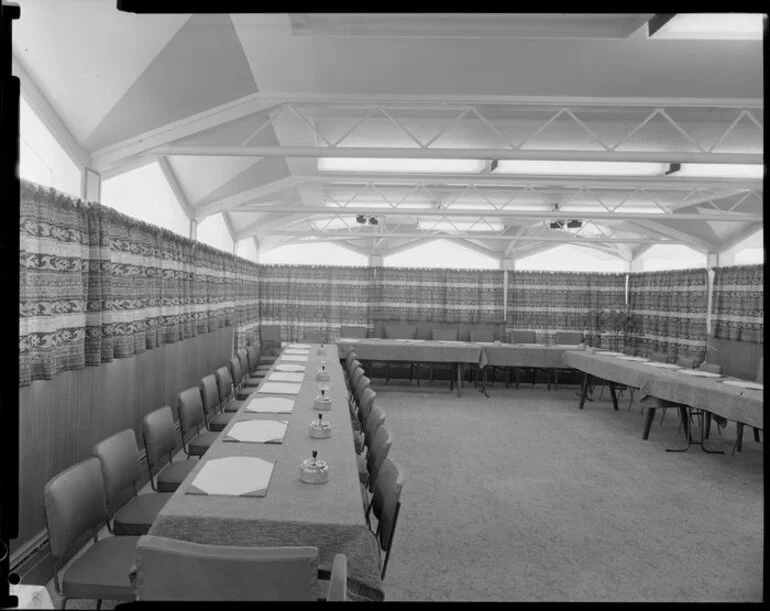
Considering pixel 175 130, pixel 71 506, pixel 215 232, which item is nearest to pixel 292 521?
pixel 71 506

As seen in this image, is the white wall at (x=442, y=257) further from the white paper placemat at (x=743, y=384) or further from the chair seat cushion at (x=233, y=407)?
the chair seat cushion at (x=233, y=407)

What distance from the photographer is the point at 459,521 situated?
135 inches

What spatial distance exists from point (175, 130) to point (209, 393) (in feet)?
7.74

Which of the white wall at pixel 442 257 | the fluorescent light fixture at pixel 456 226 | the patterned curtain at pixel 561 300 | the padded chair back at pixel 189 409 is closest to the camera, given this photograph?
the padded chair back at pixel 189 409

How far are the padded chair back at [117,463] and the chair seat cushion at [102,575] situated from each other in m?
0.32

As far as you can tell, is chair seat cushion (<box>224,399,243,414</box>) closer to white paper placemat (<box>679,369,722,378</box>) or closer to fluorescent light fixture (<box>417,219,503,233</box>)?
white paper placemat (<box>679,369,722,378</box>)

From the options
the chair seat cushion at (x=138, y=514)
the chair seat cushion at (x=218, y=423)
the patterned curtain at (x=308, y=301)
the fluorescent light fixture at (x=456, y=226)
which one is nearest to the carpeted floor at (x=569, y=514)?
the chair seat cushion at (x=138, y=514)

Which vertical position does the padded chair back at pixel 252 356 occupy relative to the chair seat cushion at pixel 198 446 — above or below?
above

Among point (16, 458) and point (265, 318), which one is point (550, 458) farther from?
point (265, 318)

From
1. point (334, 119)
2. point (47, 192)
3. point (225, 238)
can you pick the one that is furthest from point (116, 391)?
point (225, 238)

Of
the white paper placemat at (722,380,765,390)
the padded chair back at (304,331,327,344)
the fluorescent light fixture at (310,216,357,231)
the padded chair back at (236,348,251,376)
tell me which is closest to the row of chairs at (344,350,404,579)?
the padded chair back at (236,348,251,376)

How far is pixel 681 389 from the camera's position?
207 inches

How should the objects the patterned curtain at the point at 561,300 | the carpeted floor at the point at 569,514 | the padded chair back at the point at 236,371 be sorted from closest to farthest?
the carpeted floor at the point at 569,514 < the padded chair back at the point at 236,371 < the patterned curtain at the point at 561,300

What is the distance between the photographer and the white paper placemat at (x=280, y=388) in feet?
13.4
